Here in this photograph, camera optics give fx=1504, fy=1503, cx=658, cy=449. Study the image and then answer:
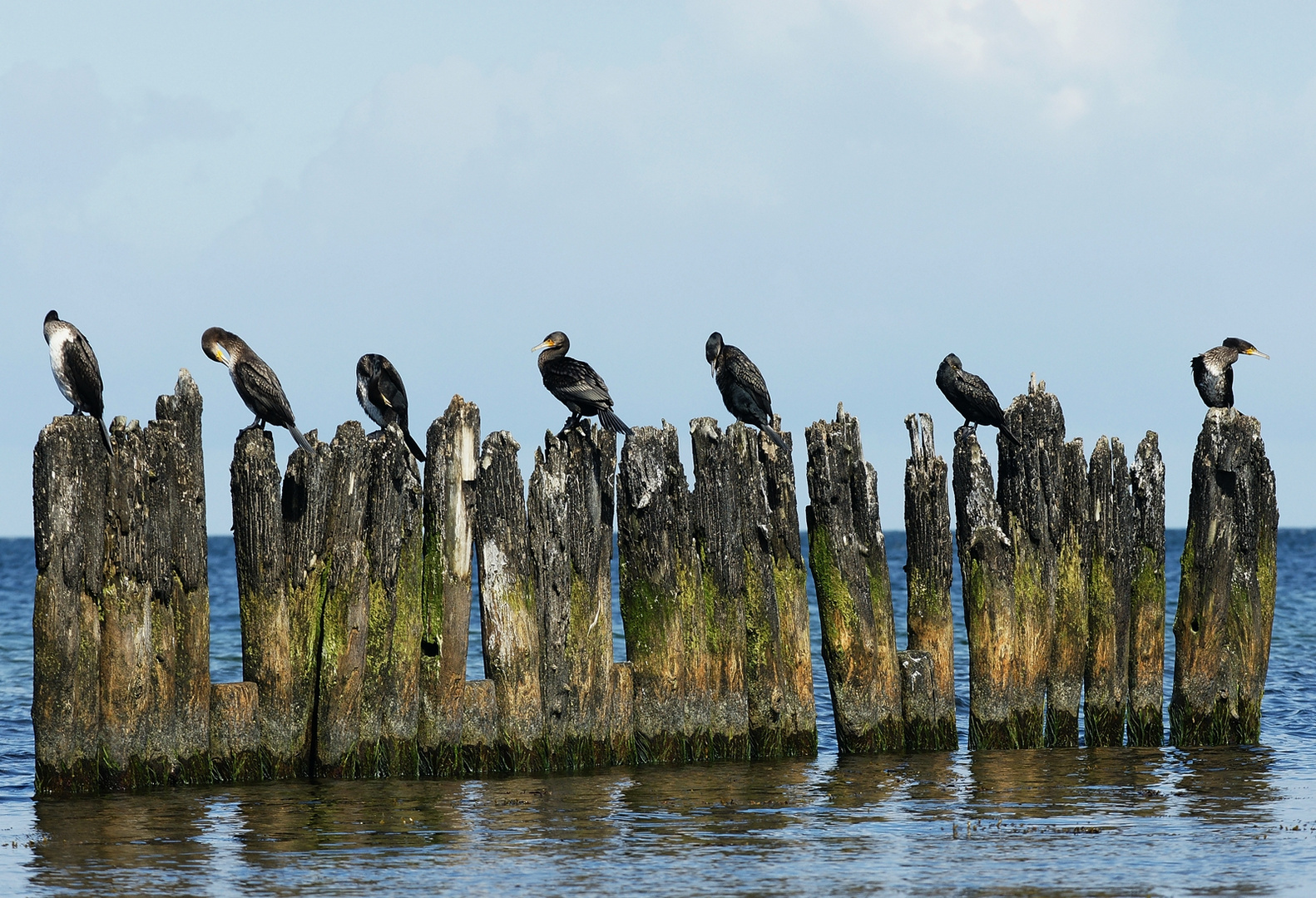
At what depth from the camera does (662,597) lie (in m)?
12.2

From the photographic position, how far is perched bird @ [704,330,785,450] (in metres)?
13.5

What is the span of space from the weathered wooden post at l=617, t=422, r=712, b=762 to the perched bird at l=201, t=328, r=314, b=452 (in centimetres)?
265

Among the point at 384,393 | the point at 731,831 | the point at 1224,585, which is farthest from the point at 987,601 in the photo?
the point at 384,393

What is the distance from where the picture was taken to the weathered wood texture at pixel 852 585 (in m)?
12.6

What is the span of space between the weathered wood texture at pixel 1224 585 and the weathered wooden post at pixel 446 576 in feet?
21.3

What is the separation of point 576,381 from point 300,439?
7.92 ft

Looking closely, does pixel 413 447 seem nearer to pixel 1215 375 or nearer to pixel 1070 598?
pixel 1070 598

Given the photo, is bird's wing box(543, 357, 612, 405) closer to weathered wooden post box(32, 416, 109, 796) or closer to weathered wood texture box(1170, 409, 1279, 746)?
weathered wooden post box(32, 416, 109, 796)

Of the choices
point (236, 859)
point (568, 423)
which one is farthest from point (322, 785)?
point (568, 423)

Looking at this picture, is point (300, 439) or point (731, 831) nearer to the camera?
point (731, 831)

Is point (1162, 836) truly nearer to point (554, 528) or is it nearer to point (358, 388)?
point (554, 528)

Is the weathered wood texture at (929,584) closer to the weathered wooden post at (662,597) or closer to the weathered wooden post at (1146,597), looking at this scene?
the weathered wooden post at (1146,597)

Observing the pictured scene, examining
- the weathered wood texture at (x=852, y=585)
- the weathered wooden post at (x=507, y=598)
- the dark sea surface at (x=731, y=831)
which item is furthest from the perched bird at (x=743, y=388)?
the dark sea surface at (x=731, y=831)

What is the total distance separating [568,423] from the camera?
12250 mm
